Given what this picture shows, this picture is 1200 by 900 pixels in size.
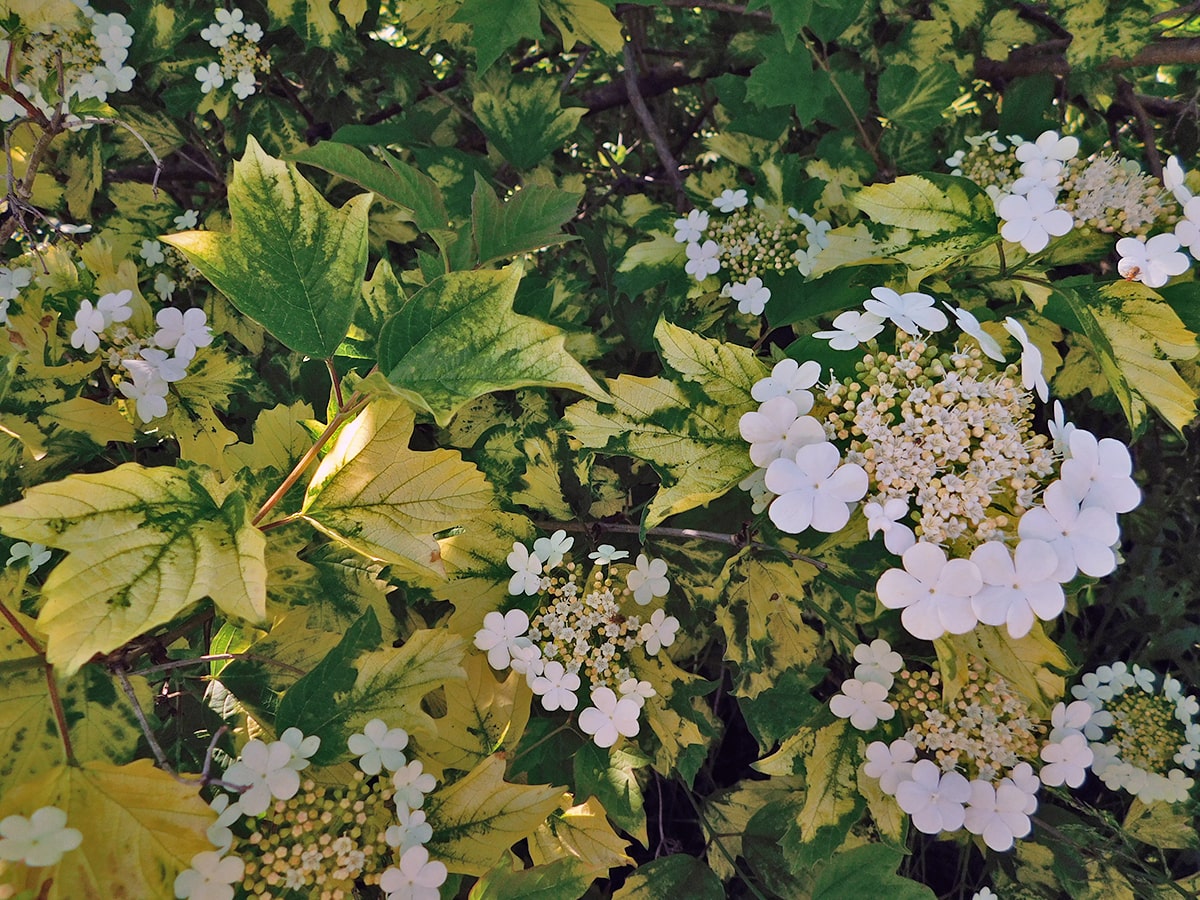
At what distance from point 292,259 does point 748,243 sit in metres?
0.76

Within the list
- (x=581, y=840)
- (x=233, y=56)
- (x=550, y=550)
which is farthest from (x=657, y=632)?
(x=233, y=56)

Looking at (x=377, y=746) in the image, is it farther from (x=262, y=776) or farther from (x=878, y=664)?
(x=878, y=664)

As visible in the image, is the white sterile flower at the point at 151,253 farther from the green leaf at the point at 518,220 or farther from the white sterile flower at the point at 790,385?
the white sterile flower at the point at 790,385

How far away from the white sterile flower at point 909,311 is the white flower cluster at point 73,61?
4.02 ft

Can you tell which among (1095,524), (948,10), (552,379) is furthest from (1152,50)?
(552,379)

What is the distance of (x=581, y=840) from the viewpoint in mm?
1056

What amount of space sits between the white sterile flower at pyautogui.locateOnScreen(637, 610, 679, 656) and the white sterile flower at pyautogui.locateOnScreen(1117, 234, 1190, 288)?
0.70m

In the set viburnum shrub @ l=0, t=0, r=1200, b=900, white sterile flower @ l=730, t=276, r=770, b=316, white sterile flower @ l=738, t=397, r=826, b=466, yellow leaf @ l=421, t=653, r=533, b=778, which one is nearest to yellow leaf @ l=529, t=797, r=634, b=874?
viburnum shrub @ l=0, t=0, r=1200, b=900

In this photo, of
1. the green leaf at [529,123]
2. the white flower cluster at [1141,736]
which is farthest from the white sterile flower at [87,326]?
the white flower cluster at [1141,736]

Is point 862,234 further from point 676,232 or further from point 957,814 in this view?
point 957,814

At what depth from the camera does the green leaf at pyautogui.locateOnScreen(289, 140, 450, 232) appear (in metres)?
1.03

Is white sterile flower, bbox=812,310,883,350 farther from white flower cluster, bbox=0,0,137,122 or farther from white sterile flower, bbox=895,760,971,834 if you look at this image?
white flower cluster, bbox=0,0,137,122

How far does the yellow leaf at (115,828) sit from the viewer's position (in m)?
0.70

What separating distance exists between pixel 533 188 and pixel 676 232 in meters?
0.39
